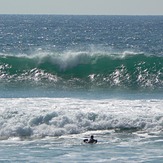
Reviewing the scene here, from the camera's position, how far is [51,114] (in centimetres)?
3203

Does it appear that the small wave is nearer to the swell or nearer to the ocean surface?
the ocean surface

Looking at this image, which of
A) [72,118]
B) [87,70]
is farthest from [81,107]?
[87,70]

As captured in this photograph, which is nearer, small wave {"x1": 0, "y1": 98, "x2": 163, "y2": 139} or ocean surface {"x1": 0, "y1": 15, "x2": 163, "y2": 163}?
ocean surface {"x1": 0, "y1": 15, "x2": 163, "y2": 163}

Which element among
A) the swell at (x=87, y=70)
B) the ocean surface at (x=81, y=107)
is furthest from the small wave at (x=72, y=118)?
the swell at (x=87, y=70)

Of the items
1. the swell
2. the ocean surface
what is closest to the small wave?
the ocean surface

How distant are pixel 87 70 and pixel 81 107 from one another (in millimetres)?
14954

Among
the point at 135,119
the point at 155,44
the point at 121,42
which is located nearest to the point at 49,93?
the point at 135,119

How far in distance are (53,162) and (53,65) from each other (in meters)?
25.8

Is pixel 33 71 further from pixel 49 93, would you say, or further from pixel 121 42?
pixel 121 42

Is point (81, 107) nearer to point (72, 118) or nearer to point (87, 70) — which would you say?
point (72, 118)

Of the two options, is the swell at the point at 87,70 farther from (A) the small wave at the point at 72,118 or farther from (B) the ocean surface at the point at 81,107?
(A) the small wave at the point at 72,118

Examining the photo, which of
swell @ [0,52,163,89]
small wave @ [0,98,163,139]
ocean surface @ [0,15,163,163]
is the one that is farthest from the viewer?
swell @ [0,52,163,89]

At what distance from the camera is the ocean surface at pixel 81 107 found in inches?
1060

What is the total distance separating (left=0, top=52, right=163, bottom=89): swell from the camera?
4559 cm
